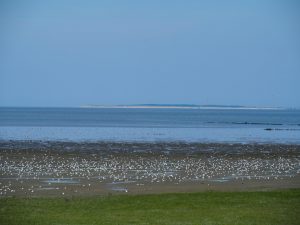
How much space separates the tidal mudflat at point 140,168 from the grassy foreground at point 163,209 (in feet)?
14.0

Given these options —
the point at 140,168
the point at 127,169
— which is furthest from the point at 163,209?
the point at 140,168

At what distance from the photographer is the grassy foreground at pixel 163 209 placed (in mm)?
15477

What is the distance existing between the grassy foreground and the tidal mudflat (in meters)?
4.28

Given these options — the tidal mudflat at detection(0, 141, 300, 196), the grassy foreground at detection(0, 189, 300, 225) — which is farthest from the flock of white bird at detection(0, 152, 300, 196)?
the grassy foreground at detection(0, 189, 300, 225)

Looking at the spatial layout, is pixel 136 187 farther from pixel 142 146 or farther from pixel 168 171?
pixel 142 146

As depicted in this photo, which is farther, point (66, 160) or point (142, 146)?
point (142, 146)

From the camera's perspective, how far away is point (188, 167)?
3462 cm

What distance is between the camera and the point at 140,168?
3381 cm

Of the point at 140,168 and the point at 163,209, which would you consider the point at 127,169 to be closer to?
the point at 140,168

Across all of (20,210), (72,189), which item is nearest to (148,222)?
(20,210)

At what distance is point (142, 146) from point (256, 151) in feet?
31.6

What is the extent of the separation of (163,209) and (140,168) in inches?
646

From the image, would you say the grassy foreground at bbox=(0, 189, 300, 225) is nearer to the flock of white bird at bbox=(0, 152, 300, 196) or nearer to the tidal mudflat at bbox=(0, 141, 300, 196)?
the tidal mudflat at bbox=(0, 141, 300, 196)

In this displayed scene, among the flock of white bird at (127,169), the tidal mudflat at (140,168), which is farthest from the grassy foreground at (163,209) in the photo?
the flock of white bird at (127,169)
